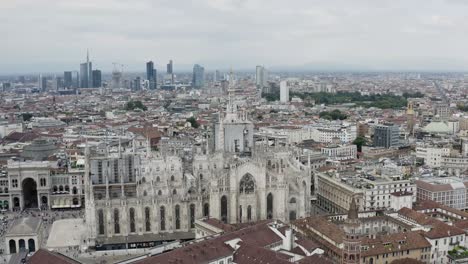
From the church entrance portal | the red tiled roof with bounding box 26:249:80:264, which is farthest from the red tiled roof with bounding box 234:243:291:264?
the church entrance portal

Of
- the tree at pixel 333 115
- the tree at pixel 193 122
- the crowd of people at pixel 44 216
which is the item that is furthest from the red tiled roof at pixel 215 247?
the tree at pixel 333 115

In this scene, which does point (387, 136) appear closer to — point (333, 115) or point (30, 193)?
point (333, 115)

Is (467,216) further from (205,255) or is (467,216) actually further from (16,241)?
(16,241)

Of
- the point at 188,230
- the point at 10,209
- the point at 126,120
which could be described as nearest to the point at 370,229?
the point at 188,230

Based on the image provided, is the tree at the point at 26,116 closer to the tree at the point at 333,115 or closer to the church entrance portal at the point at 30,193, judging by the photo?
the tree at the point at 333,115

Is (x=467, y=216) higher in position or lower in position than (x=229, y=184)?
lower
